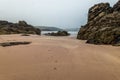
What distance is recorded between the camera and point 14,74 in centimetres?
630

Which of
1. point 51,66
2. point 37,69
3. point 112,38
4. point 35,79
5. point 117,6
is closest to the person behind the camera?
point 35,79

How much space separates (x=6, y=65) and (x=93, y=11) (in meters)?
27.8

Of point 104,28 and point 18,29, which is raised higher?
point 104,28

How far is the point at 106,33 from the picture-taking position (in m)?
20.4

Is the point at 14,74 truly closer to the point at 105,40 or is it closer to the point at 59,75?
the point at 59,75

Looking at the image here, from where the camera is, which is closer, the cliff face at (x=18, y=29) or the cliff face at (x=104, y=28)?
the cliff face at (x=104, y=28)

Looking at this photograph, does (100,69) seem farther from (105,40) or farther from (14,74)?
(105,40)

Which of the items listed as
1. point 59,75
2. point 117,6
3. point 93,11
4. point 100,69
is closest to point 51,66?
point 59,75

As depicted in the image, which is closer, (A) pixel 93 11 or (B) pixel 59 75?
(B) pixel 59 75

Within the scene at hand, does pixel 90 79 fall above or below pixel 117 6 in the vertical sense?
below

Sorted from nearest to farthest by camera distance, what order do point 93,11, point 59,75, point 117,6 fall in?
point 59,75 → point 117,6 → point 93,11

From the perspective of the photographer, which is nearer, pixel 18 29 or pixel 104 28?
pixel 104 28

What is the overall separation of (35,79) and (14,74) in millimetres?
829

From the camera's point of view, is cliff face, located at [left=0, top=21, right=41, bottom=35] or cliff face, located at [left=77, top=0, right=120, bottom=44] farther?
cliff face, located at [left=0, top=21, right=41, bottom=35]
